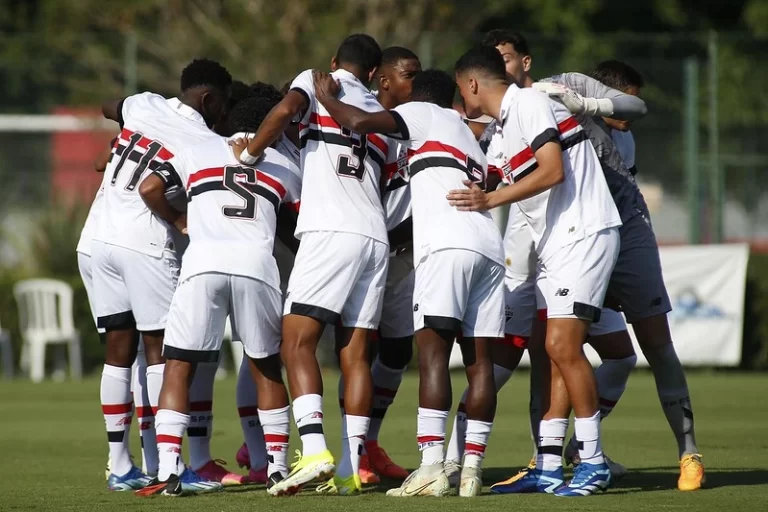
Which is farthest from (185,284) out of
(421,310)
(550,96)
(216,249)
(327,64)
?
(327,64)

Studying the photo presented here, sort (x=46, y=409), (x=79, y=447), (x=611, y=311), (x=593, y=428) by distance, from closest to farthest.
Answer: (x=593, y=428) → (x=611, y=311) → (x=79, y=447) → (x=46, y=409)

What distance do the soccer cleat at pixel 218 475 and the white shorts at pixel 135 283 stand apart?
993mm

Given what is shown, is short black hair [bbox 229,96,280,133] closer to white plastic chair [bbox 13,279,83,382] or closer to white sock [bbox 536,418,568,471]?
white sock [bbox 536,418,568,471]

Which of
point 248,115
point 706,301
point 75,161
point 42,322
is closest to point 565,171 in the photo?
point 248,115

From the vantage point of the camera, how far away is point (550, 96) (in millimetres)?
7836

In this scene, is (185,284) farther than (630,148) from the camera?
No

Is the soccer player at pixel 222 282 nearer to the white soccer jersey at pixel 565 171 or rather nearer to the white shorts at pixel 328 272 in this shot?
the white shorts at pixel 328 272

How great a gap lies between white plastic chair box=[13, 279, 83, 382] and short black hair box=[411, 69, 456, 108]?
1065 cm

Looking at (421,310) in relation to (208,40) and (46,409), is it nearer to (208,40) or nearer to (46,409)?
(46,409)

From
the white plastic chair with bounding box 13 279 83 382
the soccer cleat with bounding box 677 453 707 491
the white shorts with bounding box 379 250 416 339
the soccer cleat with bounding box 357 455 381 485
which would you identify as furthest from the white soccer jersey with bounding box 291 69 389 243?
the white plastic chair with bounding box 13 279 83 382

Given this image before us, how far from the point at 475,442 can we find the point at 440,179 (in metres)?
1.60

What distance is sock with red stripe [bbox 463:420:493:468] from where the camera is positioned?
7.66 meters

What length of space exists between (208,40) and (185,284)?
16970 mm

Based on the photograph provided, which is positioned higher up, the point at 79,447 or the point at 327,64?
the point at 327,64
